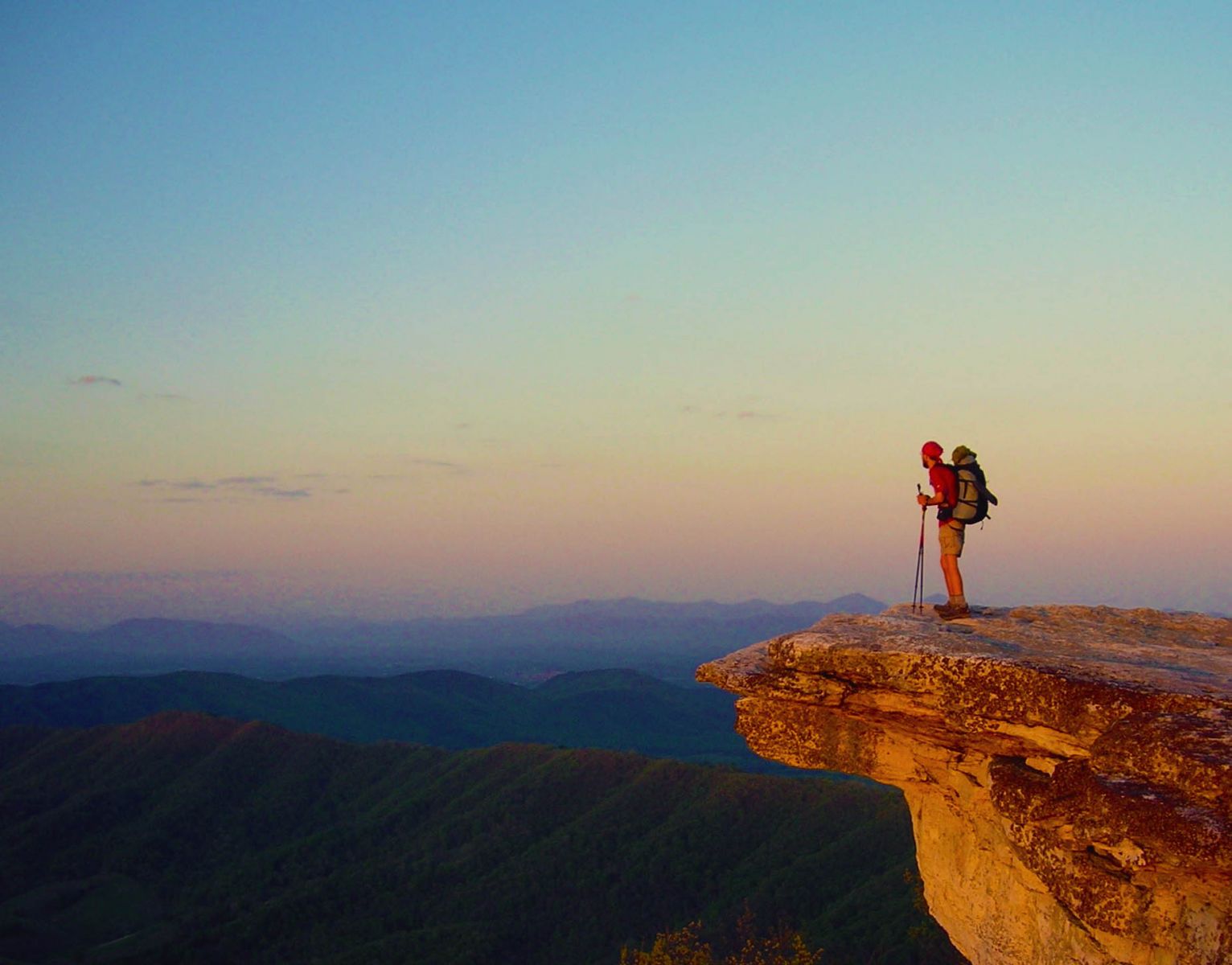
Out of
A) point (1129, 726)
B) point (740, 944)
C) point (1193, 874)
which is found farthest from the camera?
point (740, 944)

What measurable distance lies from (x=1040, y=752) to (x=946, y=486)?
14.6 ft

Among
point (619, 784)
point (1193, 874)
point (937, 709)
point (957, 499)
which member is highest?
point (957, 499)

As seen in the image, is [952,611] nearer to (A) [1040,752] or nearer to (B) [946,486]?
(B) [946,486]

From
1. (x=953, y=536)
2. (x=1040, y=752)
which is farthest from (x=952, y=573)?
(x=1040, y=752)

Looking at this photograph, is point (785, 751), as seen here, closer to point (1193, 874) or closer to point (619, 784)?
point (1193, 874)

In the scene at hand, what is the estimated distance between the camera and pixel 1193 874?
1046 cm

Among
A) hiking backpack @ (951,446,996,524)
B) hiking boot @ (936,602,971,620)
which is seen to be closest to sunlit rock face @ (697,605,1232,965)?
hiking boot @ (936,602,971,620)

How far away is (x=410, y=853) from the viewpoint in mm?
104000

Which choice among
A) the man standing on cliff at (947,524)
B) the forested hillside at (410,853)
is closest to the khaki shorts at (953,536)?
the man standing on cliff at (947,524)

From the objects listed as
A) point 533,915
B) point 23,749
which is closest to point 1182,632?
point 533,915

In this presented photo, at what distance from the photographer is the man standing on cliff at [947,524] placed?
607 inches

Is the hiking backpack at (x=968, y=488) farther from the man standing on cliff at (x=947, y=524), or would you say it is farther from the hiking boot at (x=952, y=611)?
the hiking boot at (x=952, y=611)

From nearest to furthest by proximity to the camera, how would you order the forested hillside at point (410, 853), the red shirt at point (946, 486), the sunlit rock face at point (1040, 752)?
the sunlit rock face at point (1040, 752) < the red shirt at point (946, 486) < the forested hillside at point (410, 853)

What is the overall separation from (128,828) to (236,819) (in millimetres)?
11821
